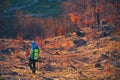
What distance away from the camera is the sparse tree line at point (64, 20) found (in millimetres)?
34469

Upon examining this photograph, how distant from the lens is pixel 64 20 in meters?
42.1

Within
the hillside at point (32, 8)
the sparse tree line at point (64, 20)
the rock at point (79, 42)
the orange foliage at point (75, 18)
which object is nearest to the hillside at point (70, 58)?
the rock at point (79, 42)

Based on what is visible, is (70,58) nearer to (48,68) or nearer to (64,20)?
(48,68)

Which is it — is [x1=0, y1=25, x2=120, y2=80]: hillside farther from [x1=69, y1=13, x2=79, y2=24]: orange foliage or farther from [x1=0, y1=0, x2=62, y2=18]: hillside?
[x1=0, y1=0, x2=62, y2=18]: hillside

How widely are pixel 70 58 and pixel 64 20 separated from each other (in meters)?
20.4

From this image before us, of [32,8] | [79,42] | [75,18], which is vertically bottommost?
[79,42]

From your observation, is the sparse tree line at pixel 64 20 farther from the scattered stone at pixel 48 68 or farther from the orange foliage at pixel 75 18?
the scattered stone at pixel 48 68

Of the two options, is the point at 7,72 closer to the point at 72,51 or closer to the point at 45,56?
the point at 45,56

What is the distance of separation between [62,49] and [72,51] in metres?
1.39

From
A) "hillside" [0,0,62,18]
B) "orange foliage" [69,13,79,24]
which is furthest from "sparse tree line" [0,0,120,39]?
"hillside" [0,0,62,18]

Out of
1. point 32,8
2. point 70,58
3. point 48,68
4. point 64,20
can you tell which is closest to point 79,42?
point 70,58

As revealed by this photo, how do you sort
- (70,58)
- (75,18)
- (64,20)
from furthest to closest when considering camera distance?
(64,20) < (75,18) < (70,58)

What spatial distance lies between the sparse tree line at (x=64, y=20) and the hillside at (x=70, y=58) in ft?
16.2

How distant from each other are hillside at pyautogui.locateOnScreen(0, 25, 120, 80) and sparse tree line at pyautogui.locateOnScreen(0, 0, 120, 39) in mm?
4936
